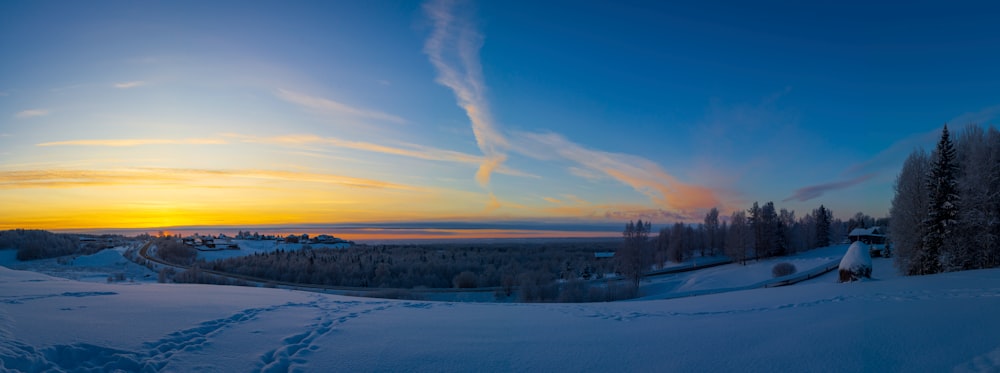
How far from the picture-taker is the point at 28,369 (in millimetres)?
4520

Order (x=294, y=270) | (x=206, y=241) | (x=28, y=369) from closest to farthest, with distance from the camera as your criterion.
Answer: (x=28, y=369) → (x=294, y=270) → (x=206, y=241)

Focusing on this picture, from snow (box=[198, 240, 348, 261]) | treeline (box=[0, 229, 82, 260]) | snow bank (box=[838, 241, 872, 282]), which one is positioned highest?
snow bank (box=[838, 241, 872, 282])

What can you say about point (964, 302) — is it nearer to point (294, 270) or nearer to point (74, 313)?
point (74, 313)

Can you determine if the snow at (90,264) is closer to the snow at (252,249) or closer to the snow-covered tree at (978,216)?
the snow at (252,249)

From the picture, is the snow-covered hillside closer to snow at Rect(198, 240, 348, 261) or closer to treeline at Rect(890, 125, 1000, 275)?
treeline at Rect(890, 125, 1000, 275)

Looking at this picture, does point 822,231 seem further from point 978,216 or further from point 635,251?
point 978,216

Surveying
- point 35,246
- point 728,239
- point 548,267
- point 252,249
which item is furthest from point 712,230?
point 35,246

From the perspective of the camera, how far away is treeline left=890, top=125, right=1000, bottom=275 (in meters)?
23.8

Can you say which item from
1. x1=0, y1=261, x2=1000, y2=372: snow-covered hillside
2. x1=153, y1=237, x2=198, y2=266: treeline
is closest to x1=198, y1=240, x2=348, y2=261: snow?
x1=153, y1=237, x2=198, y2=266: treeline

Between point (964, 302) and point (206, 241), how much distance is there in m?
97.3

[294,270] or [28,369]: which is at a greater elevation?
[28,369]

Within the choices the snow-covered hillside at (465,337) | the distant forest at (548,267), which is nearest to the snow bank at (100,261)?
the distant forest at (548,267)

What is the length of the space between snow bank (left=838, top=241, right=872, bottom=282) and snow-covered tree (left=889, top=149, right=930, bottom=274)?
8526mm

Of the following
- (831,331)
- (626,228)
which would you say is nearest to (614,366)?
(831,331)
